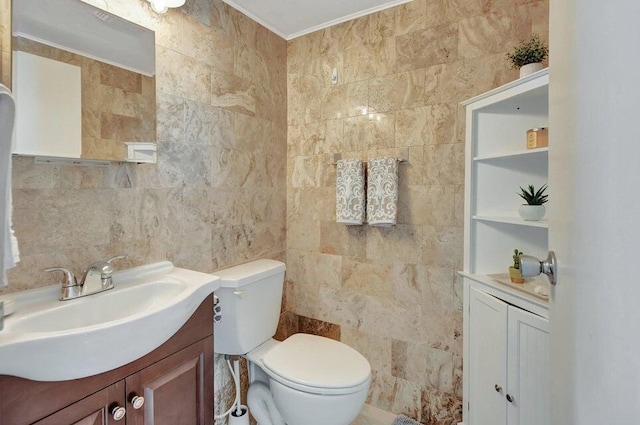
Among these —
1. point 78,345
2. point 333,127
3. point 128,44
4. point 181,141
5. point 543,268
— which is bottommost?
point 78,345

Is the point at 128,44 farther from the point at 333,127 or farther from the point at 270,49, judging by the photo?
the point at 333,127

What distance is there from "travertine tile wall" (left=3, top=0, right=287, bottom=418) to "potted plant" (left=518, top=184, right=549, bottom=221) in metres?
1.38

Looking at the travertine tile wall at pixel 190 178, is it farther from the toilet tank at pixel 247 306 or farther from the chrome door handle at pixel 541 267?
the chrome door handle at pixel 541 267

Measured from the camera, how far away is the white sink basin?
712mm

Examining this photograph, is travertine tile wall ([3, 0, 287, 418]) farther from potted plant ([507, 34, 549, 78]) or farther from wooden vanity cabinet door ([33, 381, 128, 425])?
potted plant ([507, 34, 549, 78])

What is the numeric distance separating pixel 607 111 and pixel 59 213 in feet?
4.82

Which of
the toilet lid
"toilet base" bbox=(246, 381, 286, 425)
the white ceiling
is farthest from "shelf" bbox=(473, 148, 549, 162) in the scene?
"toilet base" bbox=(246, 381, 286, 425)

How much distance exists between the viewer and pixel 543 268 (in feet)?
2.20

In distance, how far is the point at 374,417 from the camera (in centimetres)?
179

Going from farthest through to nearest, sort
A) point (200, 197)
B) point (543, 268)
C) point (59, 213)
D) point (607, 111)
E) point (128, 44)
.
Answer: point (200, 197)
point (128, 44)
point (59, 213)
point (543, 268)
point (607, 111)

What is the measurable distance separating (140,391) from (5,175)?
0.71 meters

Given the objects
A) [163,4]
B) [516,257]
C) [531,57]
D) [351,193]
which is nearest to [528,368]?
[516,257]

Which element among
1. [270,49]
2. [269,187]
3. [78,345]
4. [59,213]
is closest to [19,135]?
[59,213]

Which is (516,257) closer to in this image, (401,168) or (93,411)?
(401,168)
